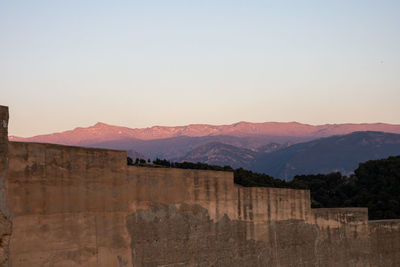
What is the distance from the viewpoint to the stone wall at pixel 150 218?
13016 mm

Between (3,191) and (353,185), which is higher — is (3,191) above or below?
above

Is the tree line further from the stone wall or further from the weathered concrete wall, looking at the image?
the weathered concrete wall

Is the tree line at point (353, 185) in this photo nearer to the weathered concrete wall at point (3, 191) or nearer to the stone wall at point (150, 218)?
the stone wall at point (150, 218)

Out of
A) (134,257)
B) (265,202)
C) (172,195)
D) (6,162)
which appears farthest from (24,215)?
(265,202)

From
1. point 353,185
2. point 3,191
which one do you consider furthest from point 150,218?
point 353,185

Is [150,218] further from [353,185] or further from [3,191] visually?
[353,185]

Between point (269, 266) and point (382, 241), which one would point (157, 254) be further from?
point (382, 241)

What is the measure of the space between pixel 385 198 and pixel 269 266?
21680 mm

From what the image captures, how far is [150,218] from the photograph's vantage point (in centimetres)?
1597

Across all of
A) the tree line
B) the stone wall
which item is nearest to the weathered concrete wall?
the stone wall

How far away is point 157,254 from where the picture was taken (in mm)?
16156

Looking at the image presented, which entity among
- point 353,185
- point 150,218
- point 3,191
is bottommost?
point 353,185

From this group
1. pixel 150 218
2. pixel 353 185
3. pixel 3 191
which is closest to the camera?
pixel 3 191

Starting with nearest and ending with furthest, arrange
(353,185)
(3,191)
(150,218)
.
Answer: (3,191) → (150,218) → (353,185)
